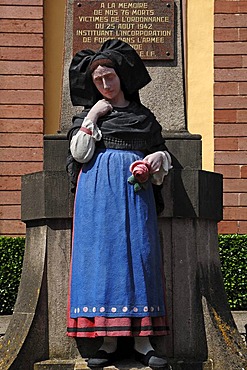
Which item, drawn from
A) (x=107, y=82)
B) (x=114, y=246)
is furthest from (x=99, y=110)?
(x=114, y=246)

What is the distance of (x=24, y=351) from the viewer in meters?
8.21

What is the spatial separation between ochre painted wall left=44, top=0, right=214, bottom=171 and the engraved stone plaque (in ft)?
21.9

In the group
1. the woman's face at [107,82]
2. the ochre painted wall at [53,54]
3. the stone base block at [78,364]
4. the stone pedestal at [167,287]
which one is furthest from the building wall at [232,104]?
the woman's face at [107,82]

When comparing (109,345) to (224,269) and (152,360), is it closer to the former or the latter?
(152,360)

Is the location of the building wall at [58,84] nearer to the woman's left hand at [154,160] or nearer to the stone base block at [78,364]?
the stone base block at [78,364]

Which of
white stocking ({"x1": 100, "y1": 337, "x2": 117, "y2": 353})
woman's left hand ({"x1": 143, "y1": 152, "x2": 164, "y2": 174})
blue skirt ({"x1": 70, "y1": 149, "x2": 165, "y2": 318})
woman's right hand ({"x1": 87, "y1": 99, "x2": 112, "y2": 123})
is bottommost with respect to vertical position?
white stocking ({"x1": 100, "y1": 337, "x2": 117, "y2": 353})

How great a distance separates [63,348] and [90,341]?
0.25 meters

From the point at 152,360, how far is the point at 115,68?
6.55 feet

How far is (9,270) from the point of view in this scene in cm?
1308

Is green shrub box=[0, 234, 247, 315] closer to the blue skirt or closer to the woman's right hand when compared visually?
the blue skirt

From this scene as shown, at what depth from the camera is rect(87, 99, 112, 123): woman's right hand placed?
7934 mm

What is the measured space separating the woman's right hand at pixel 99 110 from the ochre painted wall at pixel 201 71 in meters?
7.66

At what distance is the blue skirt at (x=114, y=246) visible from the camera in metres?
7.63

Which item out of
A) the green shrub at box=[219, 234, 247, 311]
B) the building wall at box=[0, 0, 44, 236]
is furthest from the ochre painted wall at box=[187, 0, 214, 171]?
the green shrub at box=[219, 234, 247, 311]
